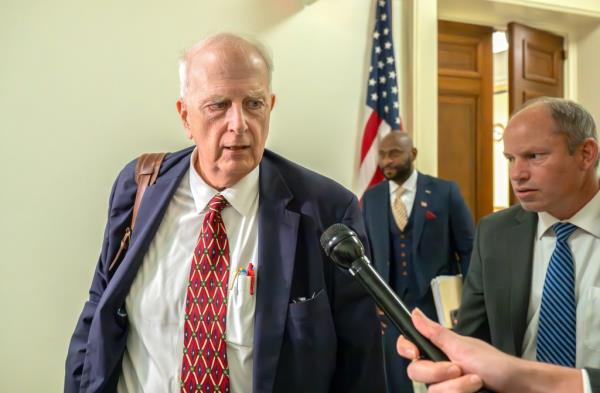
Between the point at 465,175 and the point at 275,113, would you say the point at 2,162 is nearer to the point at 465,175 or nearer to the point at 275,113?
the point at 275,113

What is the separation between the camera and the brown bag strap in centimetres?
155

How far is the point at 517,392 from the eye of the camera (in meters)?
1.04

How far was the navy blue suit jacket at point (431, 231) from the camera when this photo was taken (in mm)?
3602

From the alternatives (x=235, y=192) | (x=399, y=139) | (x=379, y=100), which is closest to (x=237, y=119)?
(x=235, y=192)

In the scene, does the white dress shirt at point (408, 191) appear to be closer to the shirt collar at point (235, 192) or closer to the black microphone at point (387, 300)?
the shirt collar at point (235, 192)

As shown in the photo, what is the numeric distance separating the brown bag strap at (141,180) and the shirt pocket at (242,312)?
344 millimetres

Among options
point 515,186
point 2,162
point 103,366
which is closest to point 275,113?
point 2,162

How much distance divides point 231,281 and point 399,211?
2445 millimetres

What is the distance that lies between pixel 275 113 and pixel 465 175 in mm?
2066

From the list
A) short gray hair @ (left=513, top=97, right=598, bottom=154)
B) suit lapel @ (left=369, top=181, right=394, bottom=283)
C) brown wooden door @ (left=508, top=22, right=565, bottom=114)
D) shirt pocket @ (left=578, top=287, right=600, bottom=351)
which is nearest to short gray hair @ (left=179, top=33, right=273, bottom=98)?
short gray hair @ (left=513, top=97, right=598, bottom=154)

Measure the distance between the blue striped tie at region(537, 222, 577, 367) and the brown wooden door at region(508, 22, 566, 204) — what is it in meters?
3.25

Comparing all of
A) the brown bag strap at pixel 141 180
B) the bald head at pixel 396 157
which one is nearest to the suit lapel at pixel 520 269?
the brown bag strap at pixel 141 180

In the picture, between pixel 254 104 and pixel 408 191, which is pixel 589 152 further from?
pixel 408 191

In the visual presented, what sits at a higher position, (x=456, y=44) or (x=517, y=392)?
(x=456, y=44)
